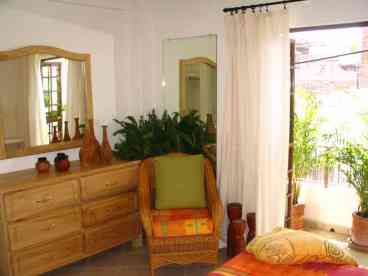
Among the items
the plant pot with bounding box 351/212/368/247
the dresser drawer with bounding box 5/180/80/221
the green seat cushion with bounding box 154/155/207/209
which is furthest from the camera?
the plant pot with bounding box 351/212/368/247

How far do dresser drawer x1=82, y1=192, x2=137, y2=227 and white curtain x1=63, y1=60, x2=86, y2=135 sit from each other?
769 mm

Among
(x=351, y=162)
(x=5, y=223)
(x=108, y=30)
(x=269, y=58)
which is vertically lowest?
(x=5, y=223)

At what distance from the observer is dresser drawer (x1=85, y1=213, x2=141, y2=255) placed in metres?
3.33

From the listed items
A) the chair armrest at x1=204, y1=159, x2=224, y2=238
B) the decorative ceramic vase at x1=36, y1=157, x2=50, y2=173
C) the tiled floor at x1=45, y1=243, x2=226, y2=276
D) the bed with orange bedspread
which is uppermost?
the decorative ceramic vase at x1=36, y1=157, x2=50, y2=173

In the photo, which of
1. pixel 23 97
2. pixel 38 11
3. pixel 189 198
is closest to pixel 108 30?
pixel 38 11

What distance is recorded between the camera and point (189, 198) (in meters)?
3.32

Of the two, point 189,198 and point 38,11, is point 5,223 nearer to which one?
point 189,198

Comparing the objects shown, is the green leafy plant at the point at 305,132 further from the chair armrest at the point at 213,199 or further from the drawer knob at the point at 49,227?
the drawer knob at the point at 49,227

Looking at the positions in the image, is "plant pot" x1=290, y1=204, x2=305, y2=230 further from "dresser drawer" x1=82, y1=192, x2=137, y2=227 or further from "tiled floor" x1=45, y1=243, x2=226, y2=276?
"dresser drawer" x1=82, y1=192, x2=137, y2=227

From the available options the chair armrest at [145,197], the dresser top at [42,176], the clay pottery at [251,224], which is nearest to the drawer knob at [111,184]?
the dresser top at [42,176]

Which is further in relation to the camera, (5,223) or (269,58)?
(269,58)

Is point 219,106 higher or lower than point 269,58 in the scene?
lower

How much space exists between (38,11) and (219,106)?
178cm

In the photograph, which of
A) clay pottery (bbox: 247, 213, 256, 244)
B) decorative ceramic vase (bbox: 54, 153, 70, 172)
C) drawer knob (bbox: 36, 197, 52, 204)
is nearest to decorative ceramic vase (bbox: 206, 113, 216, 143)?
clay pottery (bbox: 247, 213, 256, 244)
